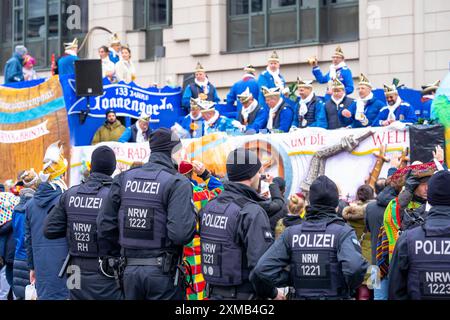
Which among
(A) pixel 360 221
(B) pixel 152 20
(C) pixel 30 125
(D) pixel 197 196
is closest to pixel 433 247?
(D) pixel 197 196

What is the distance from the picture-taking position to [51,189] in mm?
10930

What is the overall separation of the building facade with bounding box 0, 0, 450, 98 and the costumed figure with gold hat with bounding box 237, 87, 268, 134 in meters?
5.97

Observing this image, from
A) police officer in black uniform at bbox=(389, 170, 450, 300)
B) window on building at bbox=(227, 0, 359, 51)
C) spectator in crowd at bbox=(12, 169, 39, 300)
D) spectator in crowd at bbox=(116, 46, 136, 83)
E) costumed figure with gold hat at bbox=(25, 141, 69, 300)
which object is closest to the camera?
police officer in black uniform at bbox=(389, 170, 450, 300)

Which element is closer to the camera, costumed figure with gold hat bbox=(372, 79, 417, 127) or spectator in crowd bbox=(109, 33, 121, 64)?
costumed figure with gold hat bbox=(372, 79, 417, 127)

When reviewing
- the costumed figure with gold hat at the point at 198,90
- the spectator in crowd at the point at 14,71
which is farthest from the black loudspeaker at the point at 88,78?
the spectator in crowd at the point at 14,71

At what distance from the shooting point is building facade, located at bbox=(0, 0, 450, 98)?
2280 cm

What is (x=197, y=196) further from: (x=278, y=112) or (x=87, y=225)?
(x=278, y=112)

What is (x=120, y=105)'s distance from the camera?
19469mm

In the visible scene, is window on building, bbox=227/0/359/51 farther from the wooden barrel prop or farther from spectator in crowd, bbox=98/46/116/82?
the wooden barrel prop

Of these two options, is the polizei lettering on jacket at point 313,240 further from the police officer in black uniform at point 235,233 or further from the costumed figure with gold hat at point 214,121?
the costumed figure with gold hat at point 214,121

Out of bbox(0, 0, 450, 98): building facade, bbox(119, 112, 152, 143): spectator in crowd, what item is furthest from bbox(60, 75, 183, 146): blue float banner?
bbox(0, 0, 450, 98): building facade

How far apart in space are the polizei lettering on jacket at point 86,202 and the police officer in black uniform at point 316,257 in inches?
94.2

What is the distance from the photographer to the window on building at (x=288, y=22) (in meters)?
24.9

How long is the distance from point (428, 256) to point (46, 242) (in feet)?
15.2
